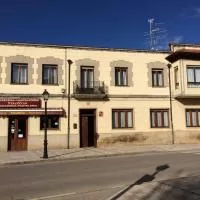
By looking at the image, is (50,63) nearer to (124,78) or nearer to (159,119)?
(124,78)

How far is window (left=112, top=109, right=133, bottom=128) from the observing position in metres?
24.8

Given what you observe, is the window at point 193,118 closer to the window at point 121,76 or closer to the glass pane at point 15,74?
the window at point 121,76

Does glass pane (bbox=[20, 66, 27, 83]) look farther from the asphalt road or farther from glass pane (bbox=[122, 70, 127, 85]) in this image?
the asphalt road

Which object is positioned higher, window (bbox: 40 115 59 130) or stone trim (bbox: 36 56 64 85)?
stone trim (bbox: 36 56 64 85)

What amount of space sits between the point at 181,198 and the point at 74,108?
16.8m

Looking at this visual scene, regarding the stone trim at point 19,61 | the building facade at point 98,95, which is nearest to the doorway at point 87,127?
the building facade at point 98,95

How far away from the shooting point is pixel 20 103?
Result: 22.5 metres

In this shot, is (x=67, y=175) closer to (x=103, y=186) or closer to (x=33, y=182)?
(x=33, y=182)

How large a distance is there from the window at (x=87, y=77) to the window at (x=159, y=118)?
5.25m

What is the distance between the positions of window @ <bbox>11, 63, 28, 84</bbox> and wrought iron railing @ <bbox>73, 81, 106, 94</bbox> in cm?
351

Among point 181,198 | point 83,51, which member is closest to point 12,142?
point 83,51

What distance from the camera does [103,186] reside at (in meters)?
9.73

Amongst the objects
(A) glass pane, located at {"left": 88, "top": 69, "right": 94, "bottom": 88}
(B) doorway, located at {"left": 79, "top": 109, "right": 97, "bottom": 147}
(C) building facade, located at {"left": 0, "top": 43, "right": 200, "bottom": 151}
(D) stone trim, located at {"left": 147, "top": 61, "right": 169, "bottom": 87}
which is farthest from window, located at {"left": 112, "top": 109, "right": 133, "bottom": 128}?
(D) stone trim, located at {"left": 147, "top": 61, "right": 169, "bottom": 87}

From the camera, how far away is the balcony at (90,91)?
2370cm
